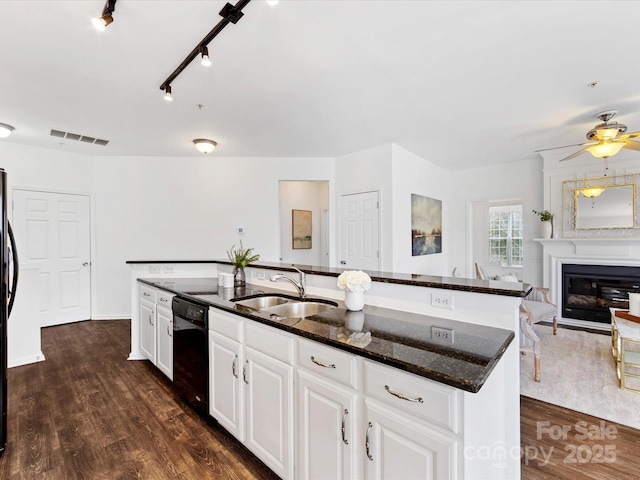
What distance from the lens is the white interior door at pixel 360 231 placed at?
4629 mm

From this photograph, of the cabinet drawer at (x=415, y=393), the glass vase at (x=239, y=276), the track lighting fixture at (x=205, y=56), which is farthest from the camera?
the glass vase at (x=239, y=276)

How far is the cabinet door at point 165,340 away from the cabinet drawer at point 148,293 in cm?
14

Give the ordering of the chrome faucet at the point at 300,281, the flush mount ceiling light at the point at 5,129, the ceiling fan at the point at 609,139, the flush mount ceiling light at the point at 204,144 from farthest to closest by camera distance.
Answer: the flush mount ceiling light at the point at 204,144, the flush mount ceiling light at the point at 5,129, the ceiling fan at the point at 609,139, the chrome faucet at the point at 300,281

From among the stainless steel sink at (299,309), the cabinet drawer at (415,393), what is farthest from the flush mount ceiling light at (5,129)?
the cabinet drawer at (415,393)

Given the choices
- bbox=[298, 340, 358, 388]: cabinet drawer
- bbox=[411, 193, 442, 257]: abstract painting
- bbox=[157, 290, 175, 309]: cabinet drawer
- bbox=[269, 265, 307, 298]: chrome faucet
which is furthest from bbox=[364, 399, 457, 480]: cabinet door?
bbox=[411, 193, 442, 257]: abstract painting

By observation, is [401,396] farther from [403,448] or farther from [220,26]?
[220,26]

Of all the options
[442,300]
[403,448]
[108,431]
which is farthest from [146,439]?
[442,300]

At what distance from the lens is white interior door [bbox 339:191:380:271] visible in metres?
4.63

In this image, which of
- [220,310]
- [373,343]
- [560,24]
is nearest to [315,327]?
[373,343]

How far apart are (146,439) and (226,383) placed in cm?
69

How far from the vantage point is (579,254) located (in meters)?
4.67

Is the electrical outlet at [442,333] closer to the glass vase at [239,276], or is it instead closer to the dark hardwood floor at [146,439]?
the dark hardwood floor at [146,439]

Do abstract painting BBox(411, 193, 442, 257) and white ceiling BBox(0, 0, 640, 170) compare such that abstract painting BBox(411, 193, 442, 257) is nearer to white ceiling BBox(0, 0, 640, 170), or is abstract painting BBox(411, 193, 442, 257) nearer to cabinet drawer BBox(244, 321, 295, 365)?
white ceiling BBox(0, 0, 640, 170)

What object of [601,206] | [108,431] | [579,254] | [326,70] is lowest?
[108,431]
